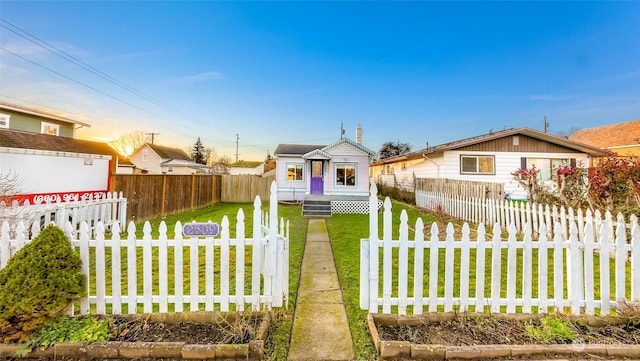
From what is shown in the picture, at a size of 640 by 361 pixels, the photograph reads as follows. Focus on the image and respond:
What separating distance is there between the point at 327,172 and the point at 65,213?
13.9 m

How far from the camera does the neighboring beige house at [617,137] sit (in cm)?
2259

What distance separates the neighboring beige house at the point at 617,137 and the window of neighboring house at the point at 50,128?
1719 inches

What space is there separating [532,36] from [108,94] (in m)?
27.9

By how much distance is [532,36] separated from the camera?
1349cm

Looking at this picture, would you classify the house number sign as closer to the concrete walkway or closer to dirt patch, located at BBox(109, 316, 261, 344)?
dirt patch, located at BBox(109, 316, 261, 344)

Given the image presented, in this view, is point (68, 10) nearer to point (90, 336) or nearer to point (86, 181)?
point (86, 181)

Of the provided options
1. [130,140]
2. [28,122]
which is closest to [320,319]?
[28,122]

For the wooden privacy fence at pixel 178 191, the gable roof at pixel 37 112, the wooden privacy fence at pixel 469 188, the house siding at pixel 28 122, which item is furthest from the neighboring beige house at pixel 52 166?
the wooden privacy fence at pixel 469 188

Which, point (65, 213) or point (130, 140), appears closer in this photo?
point (65, 213)

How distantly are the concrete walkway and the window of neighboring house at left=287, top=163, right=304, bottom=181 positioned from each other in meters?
13.8

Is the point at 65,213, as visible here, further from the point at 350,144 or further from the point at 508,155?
the point at 508,155

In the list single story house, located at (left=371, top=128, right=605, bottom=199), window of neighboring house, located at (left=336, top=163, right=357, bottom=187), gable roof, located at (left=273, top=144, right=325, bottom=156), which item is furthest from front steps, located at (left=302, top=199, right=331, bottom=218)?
single story house, located at (left=371, top=128, right=605, bottom=199)

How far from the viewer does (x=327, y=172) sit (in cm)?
1770

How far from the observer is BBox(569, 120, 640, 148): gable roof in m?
23.1
